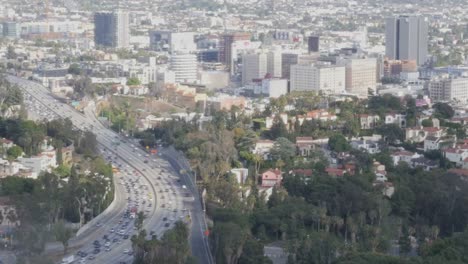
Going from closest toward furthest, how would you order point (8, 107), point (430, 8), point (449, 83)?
point (8, 107) → point (449, 83) → point (430, 8)

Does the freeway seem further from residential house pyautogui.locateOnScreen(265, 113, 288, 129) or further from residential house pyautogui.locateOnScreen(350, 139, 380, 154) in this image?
residential house pyautogui.locateOnScreen(350, 139, 380, 154)

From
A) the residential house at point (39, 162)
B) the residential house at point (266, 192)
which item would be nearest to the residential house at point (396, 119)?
the residential house at point (266, 192)

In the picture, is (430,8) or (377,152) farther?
(430,8)

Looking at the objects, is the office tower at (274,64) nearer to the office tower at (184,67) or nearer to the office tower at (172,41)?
the office tower at (184,67)

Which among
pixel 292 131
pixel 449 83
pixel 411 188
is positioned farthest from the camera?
pixel 449 83

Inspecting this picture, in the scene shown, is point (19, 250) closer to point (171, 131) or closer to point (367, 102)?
point (171, 131)

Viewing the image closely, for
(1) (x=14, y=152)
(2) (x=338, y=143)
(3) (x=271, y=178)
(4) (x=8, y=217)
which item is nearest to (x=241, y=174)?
(3) (x=271, y=178)

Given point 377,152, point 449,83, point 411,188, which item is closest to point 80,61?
point 449,83
